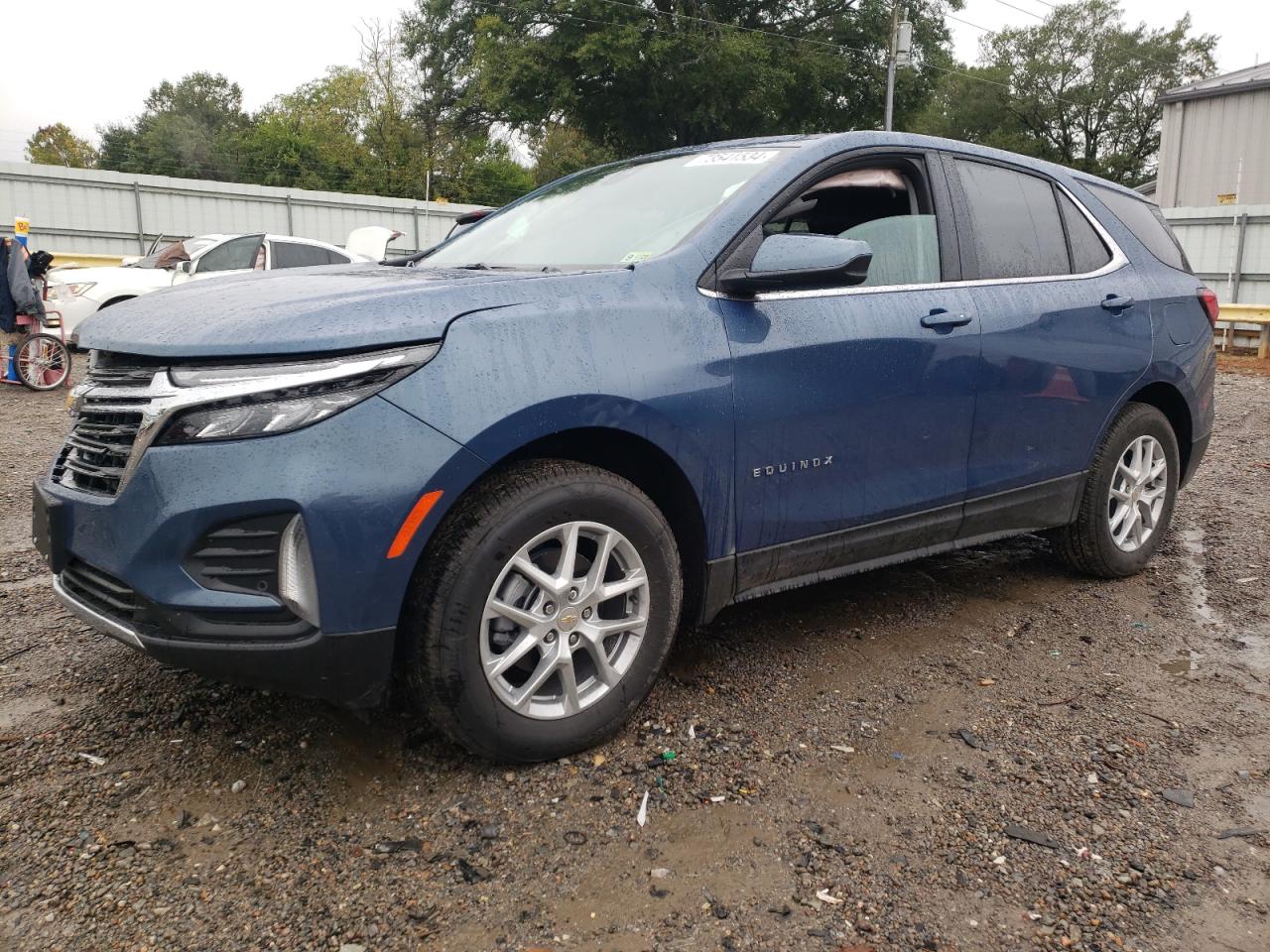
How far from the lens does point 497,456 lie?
8.11 feet

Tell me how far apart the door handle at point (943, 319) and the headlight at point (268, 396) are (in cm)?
189

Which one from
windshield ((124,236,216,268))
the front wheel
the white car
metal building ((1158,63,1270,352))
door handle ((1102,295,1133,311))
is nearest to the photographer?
door handle ((1102,295,1133,311))

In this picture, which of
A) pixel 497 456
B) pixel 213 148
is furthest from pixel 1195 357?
pixel 213 148

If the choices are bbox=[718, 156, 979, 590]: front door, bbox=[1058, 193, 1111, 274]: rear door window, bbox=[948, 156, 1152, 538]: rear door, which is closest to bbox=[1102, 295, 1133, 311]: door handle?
bbox=[948, 156, 1152, 538]: rear door

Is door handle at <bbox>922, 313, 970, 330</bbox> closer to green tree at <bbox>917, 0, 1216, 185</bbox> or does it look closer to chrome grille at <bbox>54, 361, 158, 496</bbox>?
chrome grille at <bbox>54, 361, 158, 496</bbox>

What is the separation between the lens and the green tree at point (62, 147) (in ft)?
220

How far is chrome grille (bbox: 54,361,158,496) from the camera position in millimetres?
2414

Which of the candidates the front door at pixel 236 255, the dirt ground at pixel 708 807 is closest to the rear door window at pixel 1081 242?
the dirt ground at pixel 708 807

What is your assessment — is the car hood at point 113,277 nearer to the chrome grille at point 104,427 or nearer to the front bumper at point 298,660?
the chrome grille at point 104,427

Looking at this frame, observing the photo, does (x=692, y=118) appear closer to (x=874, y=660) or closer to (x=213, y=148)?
(x=874, y=660)

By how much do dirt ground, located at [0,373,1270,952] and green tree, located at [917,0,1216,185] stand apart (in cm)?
5028

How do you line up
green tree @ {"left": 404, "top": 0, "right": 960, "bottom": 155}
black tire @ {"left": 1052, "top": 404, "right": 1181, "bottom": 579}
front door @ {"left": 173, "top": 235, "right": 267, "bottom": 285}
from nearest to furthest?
black tire @ {"left": 1052, "top": 404, "right": 1181, "bottom": 579}, front door @ {"left": 173, "top": 235, "right": 267, "bottom": 285}, green tree @ {"left": 404, "top": 0, "right": 960, "bottom": 155}

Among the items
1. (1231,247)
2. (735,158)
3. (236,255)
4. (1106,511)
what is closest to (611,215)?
(735,158)

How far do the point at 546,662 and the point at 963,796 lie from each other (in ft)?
3.72
